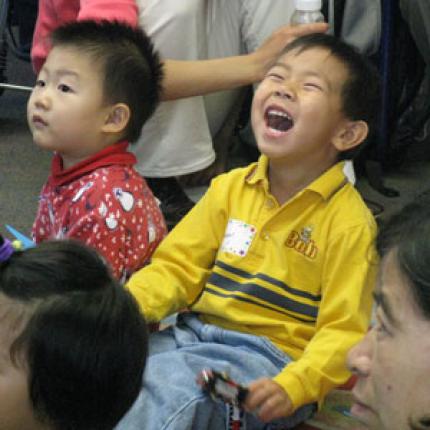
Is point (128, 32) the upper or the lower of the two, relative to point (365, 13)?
upper

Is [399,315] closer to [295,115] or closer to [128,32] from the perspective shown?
[295,115]

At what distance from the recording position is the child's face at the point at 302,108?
1.52 m

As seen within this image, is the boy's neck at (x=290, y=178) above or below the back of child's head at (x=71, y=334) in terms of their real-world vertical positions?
below

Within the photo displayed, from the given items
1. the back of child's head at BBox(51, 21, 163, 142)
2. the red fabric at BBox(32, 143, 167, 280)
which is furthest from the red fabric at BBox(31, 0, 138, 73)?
the red fabric at BBox(32, 143, 167, 280)

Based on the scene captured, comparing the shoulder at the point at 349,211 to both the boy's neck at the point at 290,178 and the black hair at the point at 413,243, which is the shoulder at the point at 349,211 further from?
the black hair at the point at 413,243

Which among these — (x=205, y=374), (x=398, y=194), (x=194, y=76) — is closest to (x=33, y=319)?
(x=205, y=374)

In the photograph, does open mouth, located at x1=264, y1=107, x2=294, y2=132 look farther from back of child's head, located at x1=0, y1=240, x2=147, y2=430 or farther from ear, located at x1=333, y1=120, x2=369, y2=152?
back of child's head, located at x1=0, y1=240, x2=147, y2=430

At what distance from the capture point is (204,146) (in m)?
2.37

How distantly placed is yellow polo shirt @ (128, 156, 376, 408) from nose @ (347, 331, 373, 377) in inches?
14.3

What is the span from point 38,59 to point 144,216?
70cm

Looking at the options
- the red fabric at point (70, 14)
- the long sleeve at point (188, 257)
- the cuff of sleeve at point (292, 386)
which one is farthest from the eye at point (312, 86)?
the red fabric at point (70, 14)

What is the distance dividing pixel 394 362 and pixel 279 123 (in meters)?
0.71

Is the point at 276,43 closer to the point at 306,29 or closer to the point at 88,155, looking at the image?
the point at 306,29

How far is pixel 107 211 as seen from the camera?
161 centimetres
